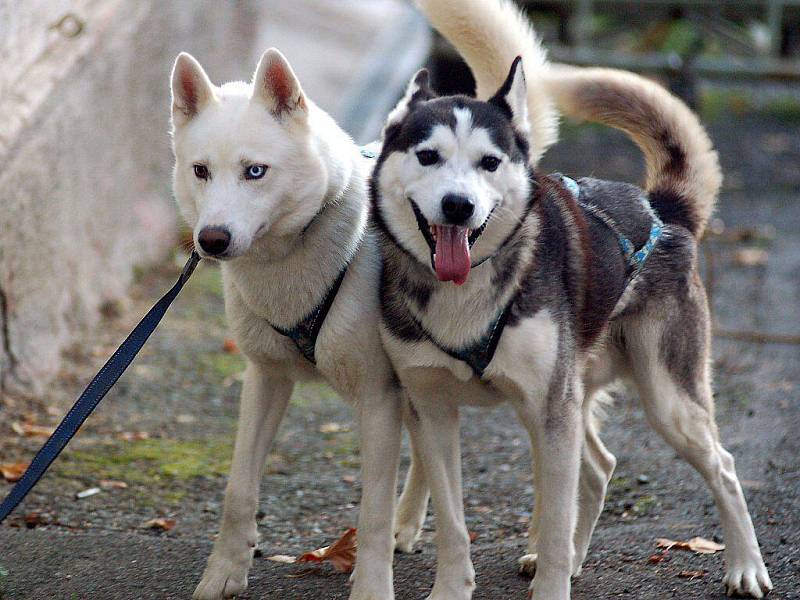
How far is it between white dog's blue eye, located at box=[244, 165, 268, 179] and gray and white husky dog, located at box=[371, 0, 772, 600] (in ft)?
1.15

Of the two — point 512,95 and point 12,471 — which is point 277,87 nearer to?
point 512,95

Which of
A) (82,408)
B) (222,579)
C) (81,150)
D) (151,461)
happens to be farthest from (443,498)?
(81,150)

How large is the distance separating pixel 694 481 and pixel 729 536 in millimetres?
949

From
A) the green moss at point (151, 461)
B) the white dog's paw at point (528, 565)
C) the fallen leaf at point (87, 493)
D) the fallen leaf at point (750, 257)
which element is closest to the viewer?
the white dog's paw at point (528, 565)

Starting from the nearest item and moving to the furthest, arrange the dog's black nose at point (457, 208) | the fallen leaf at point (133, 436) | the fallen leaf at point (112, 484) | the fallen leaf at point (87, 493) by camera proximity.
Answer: the dog's black nose at point (457, 208) → the fallen leaf at point (87, 493) → the fallen leaf at point (112, 484) → the fallen leaf at point (133, 436)

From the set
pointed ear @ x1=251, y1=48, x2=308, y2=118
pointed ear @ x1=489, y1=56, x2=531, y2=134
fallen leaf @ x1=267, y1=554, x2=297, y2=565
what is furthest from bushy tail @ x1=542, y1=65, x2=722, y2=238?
fallen leaf @ x1=267, y1=554, x2=297, y2=565

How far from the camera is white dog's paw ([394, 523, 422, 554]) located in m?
4.02

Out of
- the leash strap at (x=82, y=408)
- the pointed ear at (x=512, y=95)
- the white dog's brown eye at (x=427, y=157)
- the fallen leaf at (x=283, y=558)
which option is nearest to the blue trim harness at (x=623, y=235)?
the pointed ear at (x=512, y=95)

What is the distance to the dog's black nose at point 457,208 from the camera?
3027 mm

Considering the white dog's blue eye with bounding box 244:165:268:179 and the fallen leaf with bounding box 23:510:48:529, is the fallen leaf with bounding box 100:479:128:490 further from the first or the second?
the white dog's blue eye with bounding box 244:165:268:179

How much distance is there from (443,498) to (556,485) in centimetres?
37

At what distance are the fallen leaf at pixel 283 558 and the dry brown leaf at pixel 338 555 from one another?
0.03 metres

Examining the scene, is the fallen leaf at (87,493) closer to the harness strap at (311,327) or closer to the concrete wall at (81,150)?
the concrete wall at (81,150)

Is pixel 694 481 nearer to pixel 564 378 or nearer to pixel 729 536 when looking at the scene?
pixel 729 536
